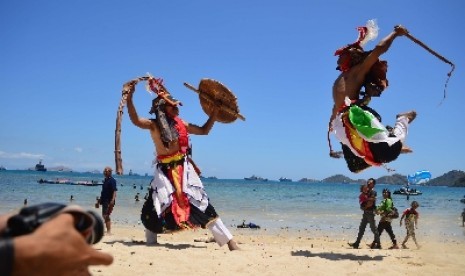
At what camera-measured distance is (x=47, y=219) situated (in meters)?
1.41

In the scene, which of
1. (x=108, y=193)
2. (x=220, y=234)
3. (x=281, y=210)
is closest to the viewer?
(x=220, y=234)

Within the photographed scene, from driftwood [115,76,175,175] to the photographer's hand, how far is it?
2.59 m

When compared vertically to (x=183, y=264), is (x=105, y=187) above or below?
above

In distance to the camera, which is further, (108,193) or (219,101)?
(108,193)

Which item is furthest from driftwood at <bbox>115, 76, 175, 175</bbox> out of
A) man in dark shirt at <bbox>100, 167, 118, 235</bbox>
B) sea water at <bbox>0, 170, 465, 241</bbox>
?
man in dark shirt at <bbox>100, 167, 118, 235</bbox>

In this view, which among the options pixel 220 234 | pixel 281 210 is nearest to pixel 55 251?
pixel 220 234

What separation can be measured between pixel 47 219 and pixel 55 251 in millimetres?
120

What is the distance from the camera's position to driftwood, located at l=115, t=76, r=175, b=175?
4.14 m

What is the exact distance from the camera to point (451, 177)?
7653 inches

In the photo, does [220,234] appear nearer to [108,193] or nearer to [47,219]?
[47,219]

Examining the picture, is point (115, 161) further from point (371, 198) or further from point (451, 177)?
point (451, 177)

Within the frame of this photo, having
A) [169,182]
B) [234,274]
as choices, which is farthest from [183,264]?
[169,182]

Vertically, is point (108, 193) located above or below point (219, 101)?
below

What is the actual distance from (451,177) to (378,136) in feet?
685
